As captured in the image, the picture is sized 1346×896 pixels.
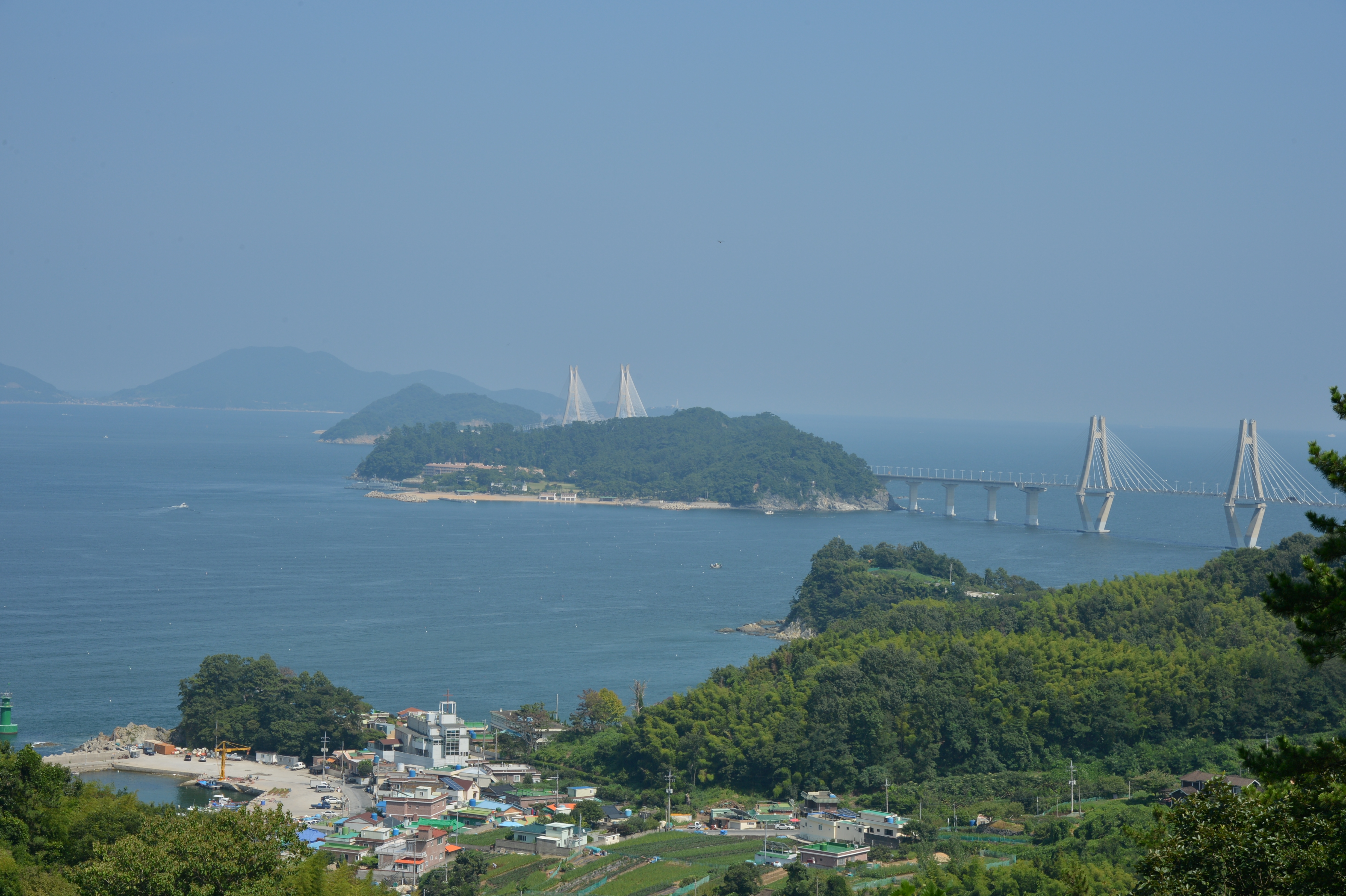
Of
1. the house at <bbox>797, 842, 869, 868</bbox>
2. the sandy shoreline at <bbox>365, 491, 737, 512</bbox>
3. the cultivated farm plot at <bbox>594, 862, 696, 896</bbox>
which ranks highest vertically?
the sandy shoreline at <bbox>365, 491, 737, 512</bbox>

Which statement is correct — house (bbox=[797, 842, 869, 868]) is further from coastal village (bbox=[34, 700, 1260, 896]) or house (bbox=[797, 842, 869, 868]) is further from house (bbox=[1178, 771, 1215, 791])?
house (bbox=[1178, 771, 1215, 791])

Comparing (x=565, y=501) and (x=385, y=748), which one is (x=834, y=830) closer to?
(x=385, y=748)

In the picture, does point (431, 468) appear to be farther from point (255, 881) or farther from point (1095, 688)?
point (255, 881)

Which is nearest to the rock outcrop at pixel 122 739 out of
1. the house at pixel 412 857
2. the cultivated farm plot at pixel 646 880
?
the house at pixel 412 857

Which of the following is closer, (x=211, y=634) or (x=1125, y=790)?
(x=1125, y=790)

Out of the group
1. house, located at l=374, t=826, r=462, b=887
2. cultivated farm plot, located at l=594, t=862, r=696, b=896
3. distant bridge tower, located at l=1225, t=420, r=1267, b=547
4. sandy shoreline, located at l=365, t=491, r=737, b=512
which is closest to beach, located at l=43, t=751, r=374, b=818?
house, located at l=374, t=826, r=462, b=887

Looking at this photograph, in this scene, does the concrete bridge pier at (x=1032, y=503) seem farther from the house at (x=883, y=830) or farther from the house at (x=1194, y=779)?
the house at (x=883, y=830)

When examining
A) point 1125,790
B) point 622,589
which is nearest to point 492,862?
point 1125,790
